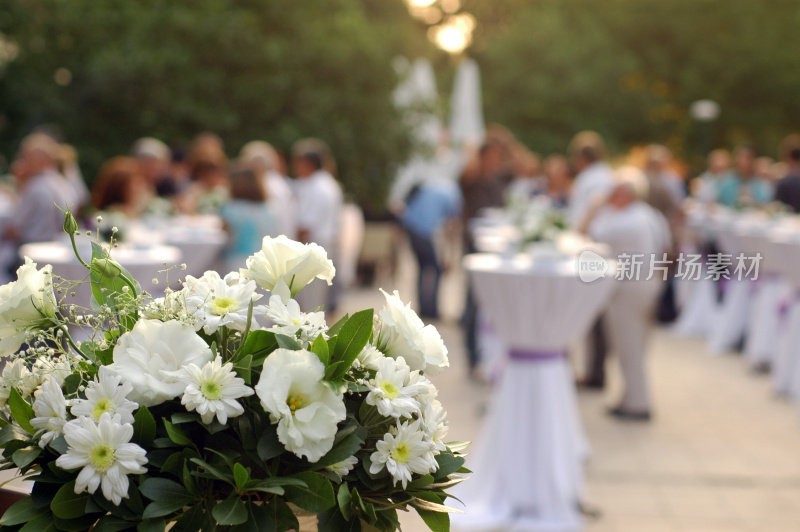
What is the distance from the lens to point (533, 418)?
194 inches

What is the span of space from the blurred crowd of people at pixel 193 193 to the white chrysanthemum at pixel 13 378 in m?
5.17

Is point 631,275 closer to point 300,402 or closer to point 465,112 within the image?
point 300,402

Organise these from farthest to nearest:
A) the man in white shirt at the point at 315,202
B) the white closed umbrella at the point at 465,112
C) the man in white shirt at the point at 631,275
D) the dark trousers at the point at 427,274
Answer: the white closed umbrella at the point at 465,112 < the dark trousers at the point at 427,274 < the man in white shirt at the point at 315,202 < the man in white shirt at the point at 631,275

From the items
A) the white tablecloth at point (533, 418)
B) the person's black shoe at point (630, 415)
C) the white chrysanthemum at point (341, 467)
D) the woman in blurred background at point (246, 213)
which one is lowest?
the person's black shoe at point (630, 415)

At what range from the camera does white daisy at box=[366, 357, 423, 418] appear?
1.36 metres

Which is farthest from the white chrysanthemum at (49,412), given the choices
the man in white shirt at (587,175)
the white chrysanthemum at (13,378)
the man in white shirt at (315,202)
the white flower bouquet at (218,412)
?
the man in white shirt at (315,202)

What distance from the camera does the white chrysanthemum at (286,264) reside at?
1.47m

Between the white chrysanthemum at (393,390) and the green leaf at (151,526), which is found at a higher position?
the white chrysanthemum at (393,390)

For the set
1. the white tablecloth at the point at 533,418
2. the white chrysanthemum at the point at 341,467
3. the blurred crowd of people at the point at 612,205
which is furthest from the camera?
the blurred crowd of people at the point at 612,205

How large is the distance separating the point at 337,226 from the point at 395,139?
4531 millimetres

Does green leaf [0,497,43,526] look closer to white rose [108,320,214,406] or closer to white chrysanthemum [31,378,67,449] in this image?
white chrysanthemum [31,378,67,449]

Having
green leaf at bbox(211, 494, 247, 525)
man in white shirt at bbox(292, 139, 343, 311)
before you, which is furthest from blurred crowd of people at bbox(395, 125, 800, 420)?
green leaf at bbox(211, 494, 247, 525)

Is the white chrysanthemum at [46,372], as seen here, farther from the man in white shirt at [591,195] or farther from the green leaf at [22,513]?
the man in white shirt at [591,195]

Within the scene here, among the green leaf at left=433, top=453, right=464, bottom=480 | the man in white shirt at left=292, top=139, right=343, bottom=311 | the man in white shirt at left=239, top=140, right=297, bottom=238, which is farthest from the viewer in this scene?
the man in white shirt at left=292, top=139, right=343, bottom=311
